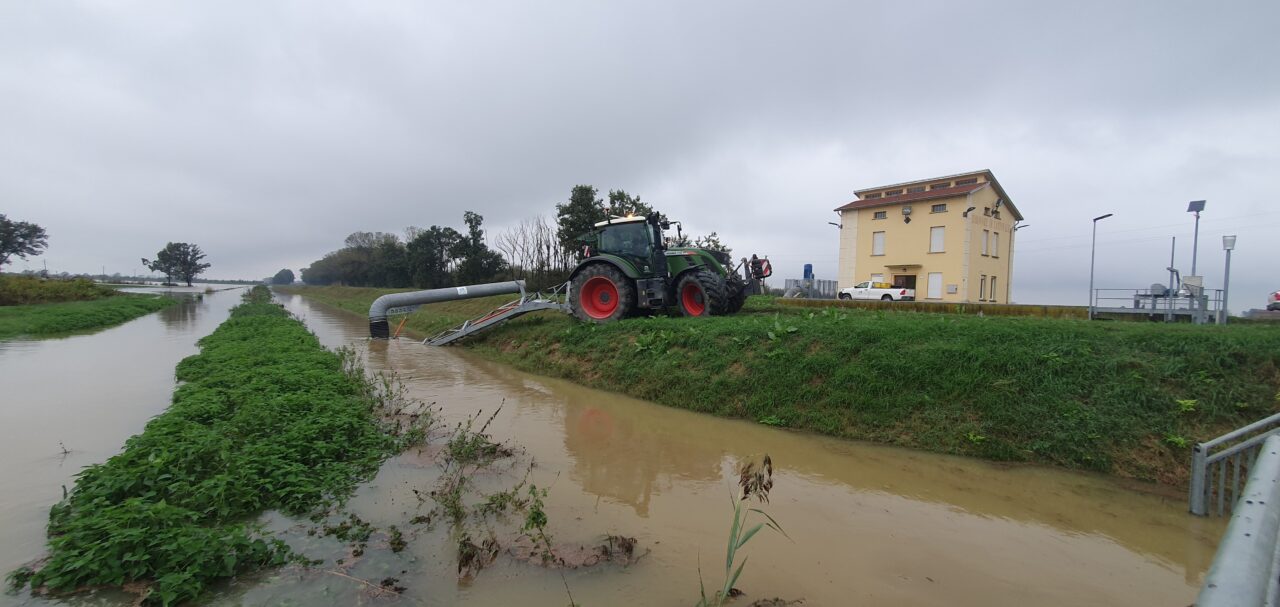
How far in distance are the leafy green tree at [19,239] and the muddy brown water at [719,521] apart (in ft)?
192

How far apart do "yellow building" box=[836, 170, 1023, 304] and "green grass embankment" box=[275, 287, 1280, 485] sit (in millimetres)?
20395

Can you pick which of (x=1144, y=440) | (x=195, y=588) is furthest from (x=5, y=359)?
(x=1144, y=440)

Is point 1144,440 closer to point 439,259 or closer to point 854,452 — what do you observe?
point 854,452

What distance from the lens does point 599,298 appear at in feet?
41.3

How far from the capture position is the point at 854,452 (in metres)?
6.08

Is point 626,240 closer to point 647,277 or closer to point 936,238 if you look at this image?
point 647,277

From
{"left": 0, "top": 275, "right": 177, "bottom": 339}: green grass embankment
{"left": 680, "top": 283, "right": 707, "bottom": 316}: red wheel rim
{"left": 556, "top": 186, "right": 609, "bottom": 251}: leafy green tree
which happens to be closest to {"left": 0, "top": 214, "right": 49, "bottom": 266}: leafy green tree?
{"left": 0, "top": 275, "right": 177, "bottom": 339}: green grass embankment

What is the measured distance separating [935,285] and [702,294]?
20.6 meters

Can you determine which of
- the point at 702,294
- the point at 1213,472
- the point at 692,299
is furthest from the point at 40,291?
the point at 1213,472

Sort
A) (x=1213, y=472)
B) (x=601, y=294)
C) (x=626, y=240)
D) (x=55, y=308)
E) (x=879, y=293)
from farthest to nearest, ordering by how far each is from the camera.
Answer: (x=879, y=293)
(x=55, y=308)
(x=601, y=294)
(x=626, y=240)
(x=1213, y=472)

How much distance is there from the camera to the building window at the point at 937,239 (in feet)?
86.6

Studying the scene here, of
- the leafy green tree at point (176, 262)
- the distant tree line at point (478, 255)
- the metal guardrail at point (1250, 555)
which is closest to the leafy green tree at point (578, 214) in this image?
the distant tree line at point (478, 255)

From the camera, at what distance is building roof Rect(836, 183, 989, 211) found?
25.8 metres

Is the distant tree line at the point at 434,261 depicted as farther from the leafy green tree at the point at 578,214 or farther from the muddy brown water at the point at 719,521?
the muddy brown water at the point at 719,521
